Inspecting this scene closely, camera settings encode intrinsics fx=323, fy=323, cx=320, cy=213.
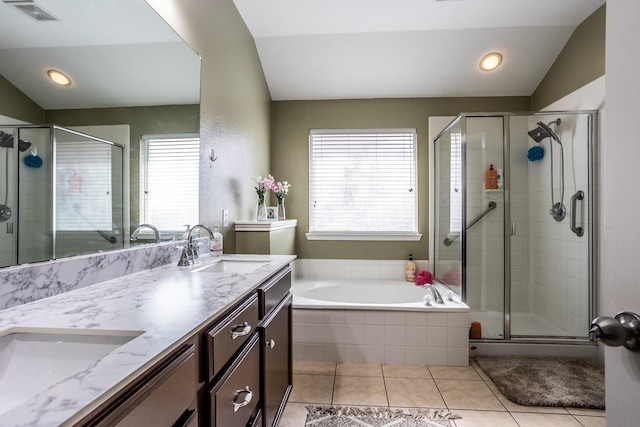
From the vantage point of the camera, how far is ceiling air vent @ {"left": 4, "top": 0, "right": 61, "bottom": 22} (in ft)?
2.79

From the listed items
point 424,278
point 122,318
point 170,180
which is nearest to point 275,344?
point 122,318

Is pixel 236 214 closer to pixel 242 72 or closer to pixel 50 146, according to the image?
pixel 242 72

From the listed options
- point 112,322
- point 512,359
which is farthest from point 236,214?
point 512,359

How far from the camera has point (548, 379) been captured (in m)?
2.09

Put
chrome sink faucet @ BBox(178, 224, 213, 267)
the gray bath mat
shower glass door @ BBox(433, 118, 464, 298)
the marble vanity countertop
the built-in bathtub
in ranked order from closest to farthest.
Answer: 1. the marble vanity countertop
2. chrome sink faucet @ BBox(178, 224, 213, 267)
3. the gray bath mat
4. the built-in bathtub
5. shower glass door @ BBox(433, 118, 464, 298)

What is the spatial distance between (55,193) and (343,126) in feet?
9.19

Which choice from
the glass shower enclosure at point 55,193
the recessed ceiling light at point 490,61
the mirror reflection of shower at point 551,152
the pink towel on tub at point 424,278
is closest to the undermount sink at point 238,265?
the glass shower enclosure at point 55,193

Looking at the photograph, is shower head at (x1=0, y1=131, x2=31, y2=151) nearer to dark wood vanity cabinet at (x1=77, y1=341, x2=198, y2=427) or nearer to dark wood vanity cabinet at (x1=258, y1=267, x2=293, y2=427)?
dark wood vanity cabinet at (x1=77, y1=341, x2=198, y2=427)

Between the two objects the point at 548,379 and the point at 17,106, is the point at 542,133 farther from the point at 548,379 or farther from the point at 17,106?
the point at 17,106

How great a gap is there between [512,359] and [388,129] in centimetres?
230

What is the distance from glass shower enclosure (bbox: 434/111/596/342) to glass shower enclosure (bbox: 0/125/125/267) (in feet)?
8.11

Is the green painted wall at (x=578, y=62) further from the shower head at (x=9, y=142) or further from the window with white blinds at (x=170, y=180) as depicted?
the shower head at (x=9, y=142)

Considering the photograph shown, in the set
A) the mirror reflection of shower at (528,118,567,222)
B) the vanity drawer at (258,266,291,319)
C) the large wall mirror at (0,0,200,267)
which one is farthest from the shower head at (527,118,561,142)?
the large wall mirror at (0,0,200,267)

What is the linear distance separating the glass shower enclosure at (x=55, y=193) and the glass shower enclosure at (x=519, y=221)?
247 centimetres
